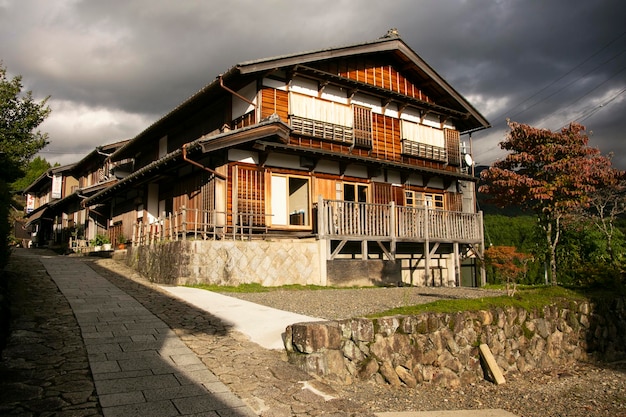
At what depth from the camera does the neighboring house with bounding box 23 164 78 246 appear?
35688 mm

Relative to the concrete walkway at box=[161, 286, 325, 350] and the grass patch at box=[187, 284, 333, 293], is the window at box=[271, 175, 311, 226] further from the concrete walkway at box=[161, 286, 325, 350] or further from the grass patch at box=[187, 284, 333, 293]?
the concrete walkway at box=[161, 286, 325, 350]

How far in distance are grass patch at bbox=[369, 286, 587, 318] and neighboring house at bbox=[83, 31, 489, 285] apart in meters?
6.57

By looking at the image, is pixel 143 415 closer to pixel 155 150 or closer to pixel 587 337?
pixel 587 337

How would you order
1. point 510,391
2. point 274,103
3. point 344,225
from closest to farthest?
point 510,391 → point 344,225 → point 274,103

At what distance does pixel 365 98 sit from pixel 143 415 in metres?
17.4

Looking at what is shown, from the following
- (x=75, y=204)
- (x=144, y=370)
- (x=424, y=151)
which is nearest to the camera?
(x=144, y=370)

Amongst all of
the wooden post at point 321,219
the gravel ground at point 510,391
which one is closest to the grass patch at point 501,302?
the gravel ground at point 510,391

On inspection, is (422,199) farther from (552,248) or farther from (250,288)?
(250,288)

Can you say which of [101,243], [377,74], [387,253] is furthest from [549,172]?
[101,243]

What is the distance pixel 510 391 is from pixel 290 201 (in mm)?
11913

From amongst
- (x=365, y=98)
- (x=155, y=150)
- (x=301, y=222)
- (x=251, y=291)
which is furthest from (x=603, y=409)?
(x=155, y=150)

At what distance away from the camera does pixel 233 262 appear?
14016 mm

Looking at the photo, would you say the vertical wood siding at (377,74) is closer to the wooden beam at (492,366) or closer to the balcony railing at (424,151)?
A: the balcony railing at (424,151)

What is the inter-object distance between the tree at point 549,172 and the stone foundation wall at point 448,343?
6.69m
